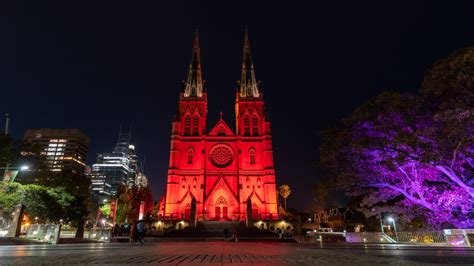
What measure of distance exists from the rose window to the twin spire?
37.0 ft

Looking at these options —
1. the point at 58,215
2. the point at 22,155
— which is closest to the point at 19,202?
the point at 58,215

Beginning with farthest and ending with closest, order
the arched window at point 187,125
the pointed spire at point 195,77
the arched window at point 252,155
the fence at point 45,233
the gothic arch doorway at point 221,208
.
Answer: the pointed spire at point 195,77 < the arched window at point 187,125 < the arched window at point 252,155 < the gothic arch doorway at point 221,208 < the fence at point 45,233

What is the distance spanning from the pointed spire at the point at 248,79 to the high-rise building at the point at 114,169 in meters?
110

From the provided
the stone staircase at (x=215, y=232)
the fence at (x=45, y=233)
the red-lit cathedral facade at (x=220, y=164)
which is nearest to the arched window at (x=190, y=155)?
the red-lit cathedral facade at (x=220, y=164)

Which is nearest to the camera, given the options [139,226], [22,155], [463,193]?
[463,193]

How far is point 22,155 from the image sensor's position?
29125 millimetres

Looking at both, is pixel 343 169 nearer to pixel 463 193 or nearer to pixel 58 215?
pixel 463 193

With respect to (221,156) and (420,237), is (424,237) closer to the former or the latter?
(420,237)

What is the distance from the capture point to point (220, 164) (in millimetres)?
48344

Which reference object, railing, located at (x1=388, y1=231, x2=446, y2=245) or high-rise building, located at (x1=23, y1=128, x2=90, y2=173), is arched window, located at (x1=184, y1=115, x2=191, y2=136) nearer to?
railing, located at (x1=388, y1=231, x2=446, y2=245)

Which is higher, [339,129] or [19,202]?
[339,129]

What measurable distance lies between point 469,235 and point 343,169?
23.2 feet

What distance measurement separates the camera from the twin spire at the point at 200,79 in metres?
55.2

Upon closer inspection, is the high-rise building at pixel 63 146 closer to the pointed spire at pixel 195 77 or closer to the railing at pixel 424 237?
the pointed spire at pixel 195 77
